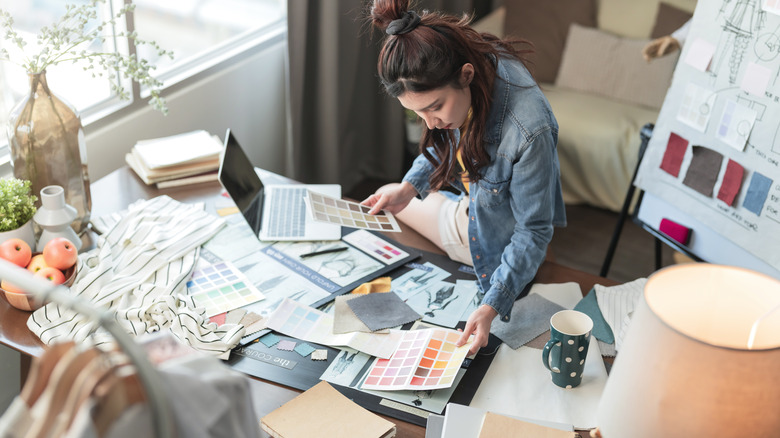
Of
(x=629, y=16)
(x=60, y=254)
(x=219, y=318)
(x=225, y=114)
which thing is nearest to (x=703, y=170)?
(x=219, y=318)

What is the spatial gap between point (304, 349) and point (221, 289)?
0.87ft

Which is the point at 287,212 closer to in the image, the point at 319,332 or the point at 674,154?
the point at 319,332

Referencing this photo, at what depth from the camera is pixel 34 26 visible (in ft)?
6.29

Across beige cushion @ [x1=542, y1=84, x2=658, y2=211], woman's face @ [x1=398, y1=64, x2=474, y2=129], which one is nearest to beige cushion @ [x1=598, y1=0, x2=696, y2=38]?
beige cushion @ [x1=542, y1=84, x2=658, y2=211]

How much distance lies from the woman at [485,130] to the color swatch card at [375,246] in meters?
0.14

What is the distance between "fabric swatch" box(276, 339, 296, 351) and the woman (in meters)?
0.33

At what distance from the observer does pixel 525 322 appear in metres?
1.37

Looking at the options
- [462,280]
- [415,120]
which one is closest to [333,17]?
[415,120]

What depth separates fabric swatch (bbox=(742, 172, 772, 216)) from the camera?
1604mm

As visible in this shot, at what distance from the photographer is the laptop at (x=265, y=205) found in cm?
161

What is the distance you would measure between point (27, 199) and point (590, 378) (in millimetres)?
1175

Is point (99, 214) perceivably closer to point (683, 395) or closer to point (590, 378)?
point (590, 378)

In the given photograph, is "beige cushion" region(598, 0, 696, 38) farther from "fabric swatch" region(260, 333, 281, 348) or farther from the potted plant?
the potted plant

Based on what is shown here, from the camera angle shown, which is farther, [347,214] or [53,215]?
[347,214]
